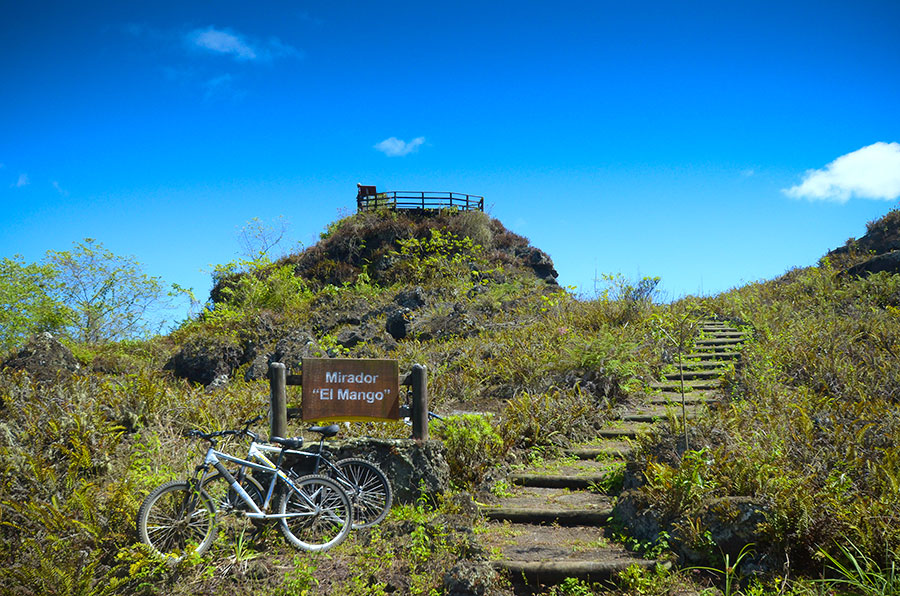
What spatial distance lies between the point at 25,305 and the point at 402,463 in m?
21.5

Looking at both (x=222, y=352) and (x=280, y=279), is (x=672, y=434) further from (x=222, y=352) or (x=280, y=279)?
(x=280, y=279)

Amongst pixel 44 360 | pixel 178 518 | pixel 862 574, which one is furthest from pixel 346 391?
pixel 44 360

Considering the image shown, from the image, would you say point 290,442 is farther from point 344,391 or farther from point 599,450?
point 599,450

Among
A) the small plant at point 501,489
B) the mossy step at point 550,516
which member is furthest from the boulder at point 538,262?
the mossy step at point 550,516

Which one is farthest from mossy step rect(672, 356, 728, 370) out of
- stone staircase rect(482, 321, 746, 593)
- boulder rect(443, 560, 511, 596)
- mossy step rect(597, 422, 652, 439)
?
boulder rect(443, 560, 511, 596)

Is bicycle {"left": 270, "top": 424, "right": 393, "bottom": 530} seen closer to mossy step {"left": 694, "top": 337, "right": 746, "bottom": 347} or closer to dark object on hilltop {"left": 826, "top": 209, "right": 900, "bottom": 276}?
mossy step {"left": 694, "top": 337, "right": 746, "bottom": 347}

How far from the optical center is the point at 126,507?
4.49m

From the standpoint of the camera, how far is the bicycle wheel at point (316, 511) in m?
4.86

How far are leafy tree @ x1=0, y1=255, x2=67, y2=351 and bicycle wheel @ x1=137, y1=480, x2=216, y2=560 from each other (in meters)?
19.6

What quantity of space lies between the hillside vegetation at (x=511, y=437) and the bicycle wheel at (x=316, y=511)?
0.68 ft

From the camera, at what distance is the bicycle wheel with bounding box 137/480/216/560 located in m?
4.38

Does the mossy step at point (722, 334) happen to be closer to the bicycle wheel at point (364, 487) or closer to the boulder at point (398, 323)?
the boulder at point (398, 323)

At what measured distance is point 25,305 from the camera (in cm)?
2019

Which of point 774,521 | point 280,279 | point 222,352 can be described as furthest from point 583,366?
point 280,279
